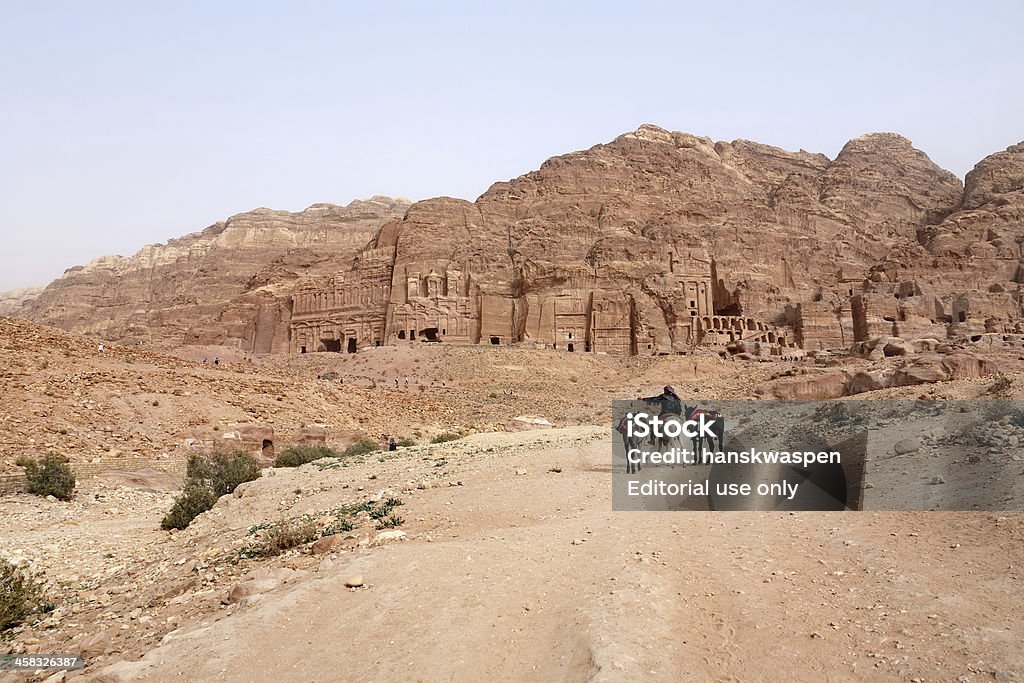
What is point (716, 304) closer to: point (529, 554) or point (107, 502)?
point (107, 502)

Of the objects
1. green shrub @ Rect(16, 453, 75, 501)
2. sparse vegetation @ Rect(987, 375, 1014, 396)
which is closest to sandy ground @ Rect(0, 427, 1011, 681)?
sparse vegetation @ Rect(987, 375, 1014, 396)

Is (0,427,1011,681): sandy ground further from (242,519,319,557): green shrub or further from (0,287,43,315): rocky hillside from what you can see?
(0,287,43,315): rocky hillside

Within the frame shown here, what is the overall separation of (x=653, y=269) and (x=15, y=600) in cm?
6134

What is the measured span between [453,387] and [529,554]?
3988 centimetres

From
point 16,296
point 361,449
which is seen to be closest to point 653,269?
point 361,449

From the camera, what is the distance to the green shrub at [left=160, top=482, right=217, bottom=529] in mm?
13492

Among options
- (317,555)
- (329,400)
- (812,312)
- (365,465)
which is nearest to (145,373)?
(329,400)

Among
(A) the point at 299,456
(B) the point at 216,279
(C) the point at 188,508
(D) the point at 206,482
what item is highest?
Answer: (B) the point at 216,279

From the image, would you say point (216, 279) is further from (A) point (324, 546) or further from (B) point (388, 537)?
(B) point (388, 537)

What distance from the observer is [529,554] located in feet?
25.4


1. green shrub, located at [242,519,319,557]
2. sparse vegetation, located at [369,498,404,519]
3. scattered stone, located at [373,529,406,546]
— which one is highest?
scattered stone, located at [373,529,406,546]

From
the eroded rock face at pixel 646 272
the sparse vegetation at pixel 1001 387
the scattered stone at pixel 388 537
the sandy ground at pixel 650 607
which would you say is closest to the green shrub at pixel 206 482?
the scattered stone at pixel 388 537

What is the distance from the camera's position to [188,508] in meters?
13.7

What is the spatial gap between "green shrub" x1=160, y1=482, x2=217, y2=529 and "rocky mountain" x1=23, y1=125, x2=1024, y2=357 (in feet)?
152
